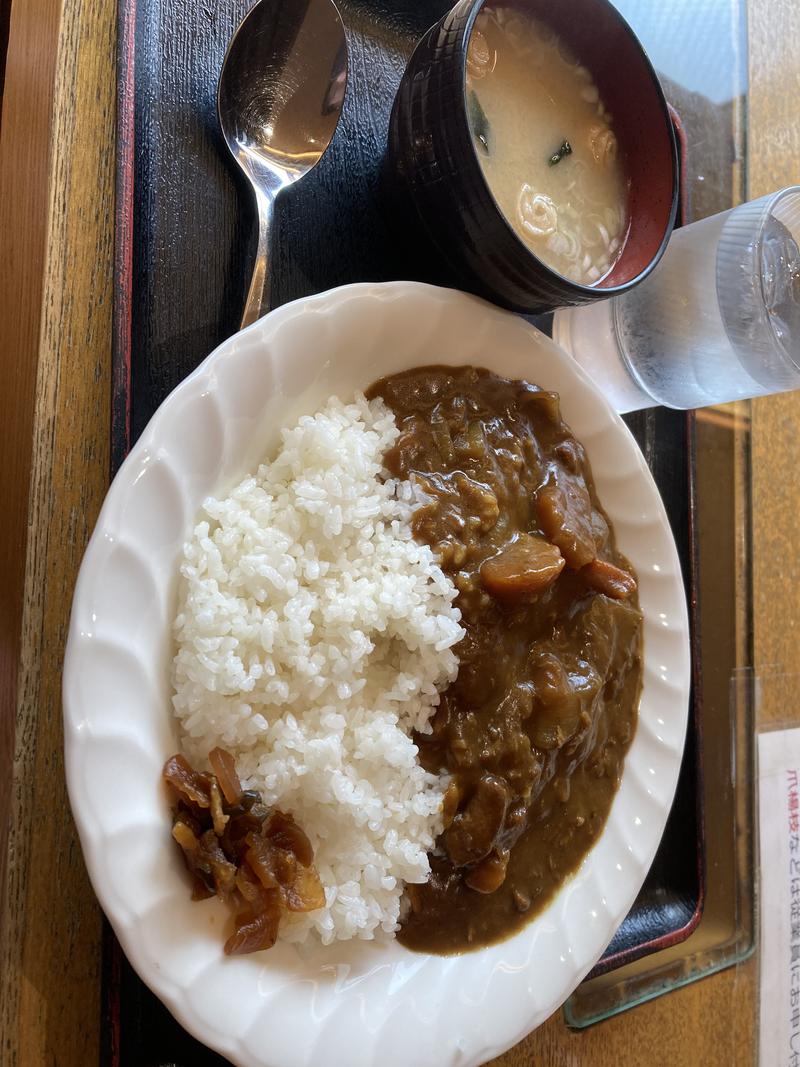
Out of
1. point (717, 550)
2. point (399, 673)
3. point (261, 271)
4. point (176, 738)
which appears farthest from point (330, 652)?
point (717, 550)

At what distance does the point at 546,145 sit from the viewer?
71.4 inches

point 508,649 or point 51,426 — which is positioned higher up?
point 51,426

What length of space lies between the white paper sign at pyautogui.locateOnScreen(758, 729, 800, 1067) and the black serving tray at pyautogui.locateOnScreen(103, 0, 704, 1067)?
0.62 metres

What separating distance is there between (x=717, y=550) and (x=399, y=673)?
124 centimetres

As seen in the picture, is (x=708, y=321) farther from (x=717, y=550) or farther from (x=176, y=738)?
(x=176, y=738)

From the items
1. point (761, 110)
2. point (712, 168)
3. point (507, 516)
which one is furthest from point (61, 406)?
point (761, 110)

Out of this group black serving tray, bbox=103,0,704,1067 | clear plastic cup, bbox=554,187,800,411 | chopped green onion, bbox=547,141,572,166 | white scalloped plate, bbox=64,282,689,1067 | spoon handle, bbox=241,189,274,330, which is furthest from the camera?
clear plastic cup, bbox=554,187,800,411

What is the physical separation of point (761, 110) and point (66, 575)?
104 inches

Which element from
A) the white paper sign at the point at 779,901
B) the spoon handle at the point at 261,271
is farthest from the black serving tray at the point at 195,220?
the white paper sign at the point at 779,901

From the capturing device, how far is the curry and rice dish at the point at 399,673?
4.67 feet

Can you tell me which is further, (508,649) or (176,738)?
(508,649)

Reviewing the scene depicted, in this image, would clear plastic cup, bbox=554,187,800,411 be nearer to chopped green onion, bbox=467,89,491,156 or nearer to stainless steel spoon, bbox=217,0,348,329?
chopped green onion, bbox=467,89,491,156

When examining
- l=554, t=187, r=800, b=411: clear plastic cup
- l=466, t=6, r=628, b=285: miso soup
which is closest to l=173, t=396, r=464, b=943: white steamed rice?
l=466, t=6, r=628, b=285: miso soup

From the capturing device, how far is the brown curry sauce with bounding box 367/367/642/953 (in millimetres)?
1621
